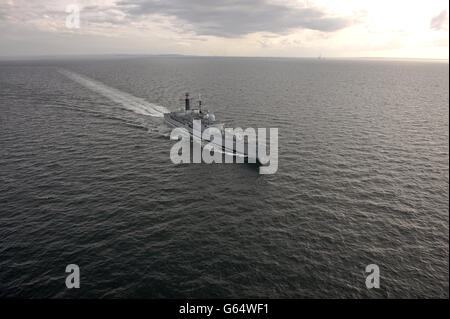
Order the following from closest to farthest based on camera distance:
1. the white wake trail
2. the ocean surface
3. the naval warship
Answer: the ocean surface < the naval warship < the white wake trail

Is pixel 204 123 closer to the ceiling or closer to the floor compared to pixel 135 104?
closer to the floor

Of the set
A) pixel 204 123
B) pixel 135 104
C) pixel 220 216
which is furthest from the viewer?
pixel 135 104

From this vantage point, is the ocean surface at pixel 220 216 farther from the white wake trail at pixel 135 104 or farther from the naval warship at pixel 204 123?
the white wake trail at pixel 135 104

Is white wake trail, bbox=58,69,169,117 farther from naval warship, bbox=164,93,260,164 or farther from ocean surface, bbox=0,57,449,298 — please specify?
ocean surface, bbox=0,57,449,298

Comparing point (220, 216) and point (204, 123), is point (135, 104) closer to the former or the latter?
point (204, 123)

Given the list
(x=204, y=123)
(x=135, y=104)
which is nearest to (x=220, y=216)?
(x=204, y=123)

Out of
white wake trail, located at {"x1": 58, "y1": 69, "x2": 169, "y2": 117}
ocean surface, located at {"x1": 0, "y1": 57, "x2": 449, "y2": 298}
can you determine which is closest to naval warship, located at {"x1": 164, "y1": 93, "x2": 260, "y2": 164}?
ocean surface, located at {"x1": 0, "y1": 57, "x2": 449, "y2": 298}

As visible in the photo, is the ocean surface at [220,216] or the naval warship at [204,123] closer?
the ocean surface at [220,216]

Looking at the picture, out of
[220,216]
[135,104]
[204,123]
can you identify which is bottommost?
[220,216]

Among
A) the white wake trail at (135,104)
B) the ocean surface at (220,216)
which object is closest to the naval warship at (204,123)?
the ocean surface at (220,216)

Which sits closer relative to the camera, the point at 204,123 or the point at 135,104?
the point at 204,123
